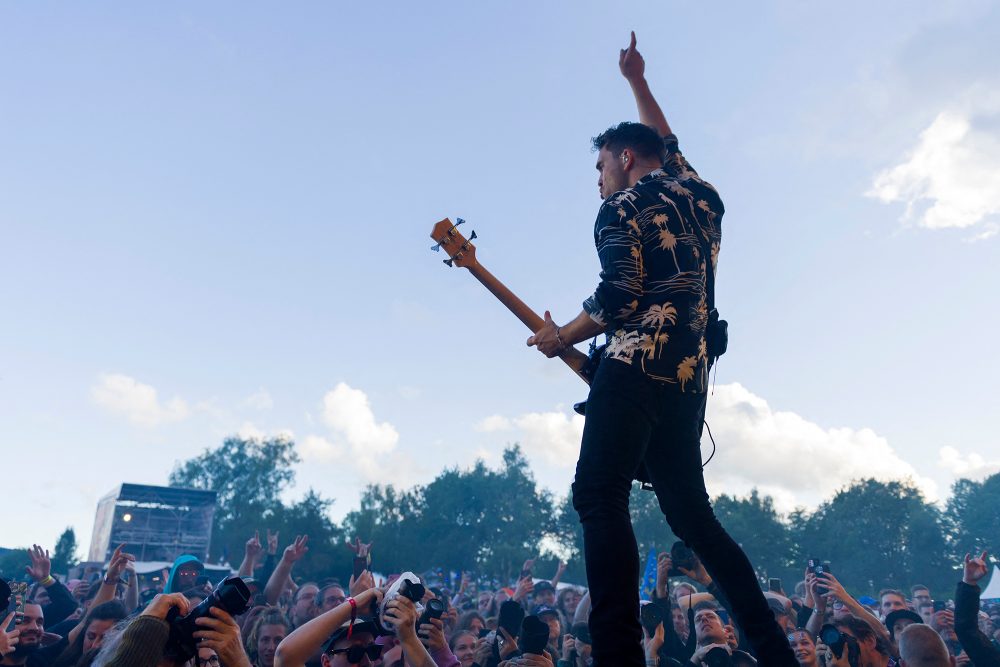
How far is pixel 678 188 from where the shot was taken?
3.90 metres

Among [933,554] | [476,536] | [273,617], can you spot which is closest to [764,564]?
[933,554]

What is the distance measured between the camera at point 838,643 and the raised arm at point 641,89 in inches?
171

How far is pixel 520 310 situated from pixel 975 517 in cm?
9664

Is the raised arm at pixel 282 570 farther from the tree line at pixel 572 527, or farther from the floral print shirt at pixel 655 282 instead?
the tree line at pixel 572 527

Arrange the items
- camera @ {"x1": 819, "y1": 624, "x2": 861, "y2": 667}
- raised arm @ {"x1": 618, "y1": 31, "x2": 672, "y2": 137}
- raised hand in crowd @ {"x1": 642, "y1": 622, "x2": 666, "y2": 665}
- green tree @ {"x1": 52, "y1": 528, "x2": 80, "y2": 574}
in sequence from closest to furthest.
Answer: raised arm @ {"x1": 618, "y1": 31, "x2": 672, "y2": 137} < camera @ {"x1": 819, "y1": 624, "x2": 861, "y2": 667} < raised hand in crowd @ {"x1": 642, "y1": 622, "x2": 666, "y2": 665} < green tree @ {"x1": 52, "y1": 528, "x2": 80, "y2": 574}

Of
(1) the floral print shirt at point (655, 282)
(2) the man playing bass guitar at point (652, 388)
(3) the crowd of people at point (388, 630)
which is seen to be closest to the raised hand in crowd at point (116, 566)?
(3) the crowd of people at point (388, 630)

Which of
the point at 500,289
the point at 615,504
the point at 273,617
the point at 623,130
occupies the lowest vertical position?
the point at 273,617

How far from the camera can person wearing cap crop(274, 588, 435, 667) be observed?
388 centimetres

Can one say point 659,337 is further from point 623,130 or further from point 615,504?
point 623,130

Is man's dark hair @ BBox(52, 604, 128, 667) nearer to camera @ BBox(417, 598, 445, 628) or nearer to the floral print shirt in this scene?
camera @ BBox(417, 598, 445, 628)

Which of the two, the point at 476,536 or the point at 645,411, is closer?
the point at 645,411

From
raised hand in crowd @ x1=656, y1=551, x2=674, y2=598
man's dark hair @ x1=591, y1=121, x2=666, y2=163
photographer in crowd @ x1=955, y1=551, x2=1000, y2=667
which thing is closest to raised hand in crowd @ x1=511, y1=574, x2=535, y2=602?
raised hand in crowd @ x1=656, y1=551, x2=674, y2=598

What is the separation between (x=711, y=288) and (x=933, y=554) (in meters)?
82.2

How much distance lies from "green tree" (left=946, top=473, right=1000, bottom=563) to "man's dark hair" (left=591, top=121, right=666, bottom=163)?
8739 centimetres
